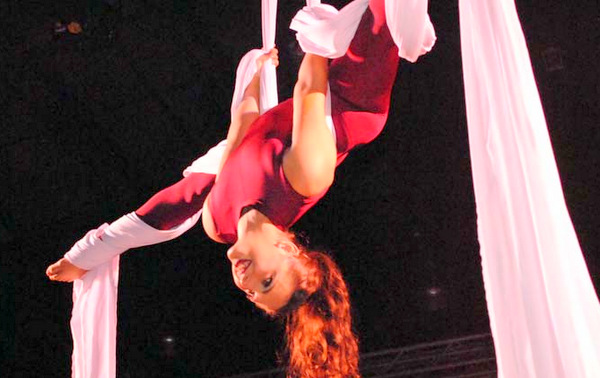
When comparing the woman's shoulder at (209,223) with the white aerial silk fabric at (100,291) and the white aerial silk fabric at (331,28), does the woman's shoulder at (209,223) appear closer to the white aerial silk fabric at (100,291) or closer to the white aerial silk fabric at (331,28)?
the white aerial silk fabric at (100,291)

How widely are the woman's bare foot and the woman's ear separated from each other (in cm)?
88

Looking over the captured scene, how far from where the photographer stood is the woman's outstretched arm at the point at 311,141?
270cm

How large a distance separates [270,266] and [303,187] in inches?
10.7

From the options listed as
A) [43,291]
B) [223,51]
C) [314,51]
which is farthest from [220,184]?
[43,291]

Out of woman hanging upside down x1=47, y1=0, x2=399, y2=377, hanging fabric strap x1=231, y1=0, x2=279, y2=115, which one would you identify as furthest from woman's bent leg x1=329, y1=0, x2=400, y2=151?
hanging fabric strap x1=231, y1=0, x2=279, y2=115

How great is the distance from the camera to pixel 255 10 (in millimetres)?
3670

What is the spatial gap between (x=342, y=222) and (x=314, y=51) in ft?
4.62

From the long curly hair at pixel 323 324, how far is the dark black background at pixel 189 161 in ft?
3.51

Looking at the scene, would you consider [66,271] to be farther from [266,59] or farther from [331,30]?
[331,30]

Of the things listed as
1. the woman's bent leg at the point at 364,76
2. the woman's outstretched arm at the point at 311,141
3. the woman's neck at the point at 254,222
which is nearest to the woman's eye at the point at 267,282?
the woman's neck at the point at 254,222

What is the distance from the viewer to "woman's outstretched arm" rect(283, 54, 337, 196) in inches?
106

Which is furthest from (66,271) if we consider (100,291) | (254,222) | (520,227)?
(520,227)

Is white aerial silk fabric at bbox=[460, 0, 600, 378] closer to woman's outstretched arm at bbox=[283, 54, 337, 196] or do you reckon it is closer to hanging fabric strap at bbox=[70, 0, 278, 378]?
woman's outstretched arm at bbox=[283, 54, 337, 196]

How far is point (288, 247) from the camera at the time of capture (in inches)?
110
